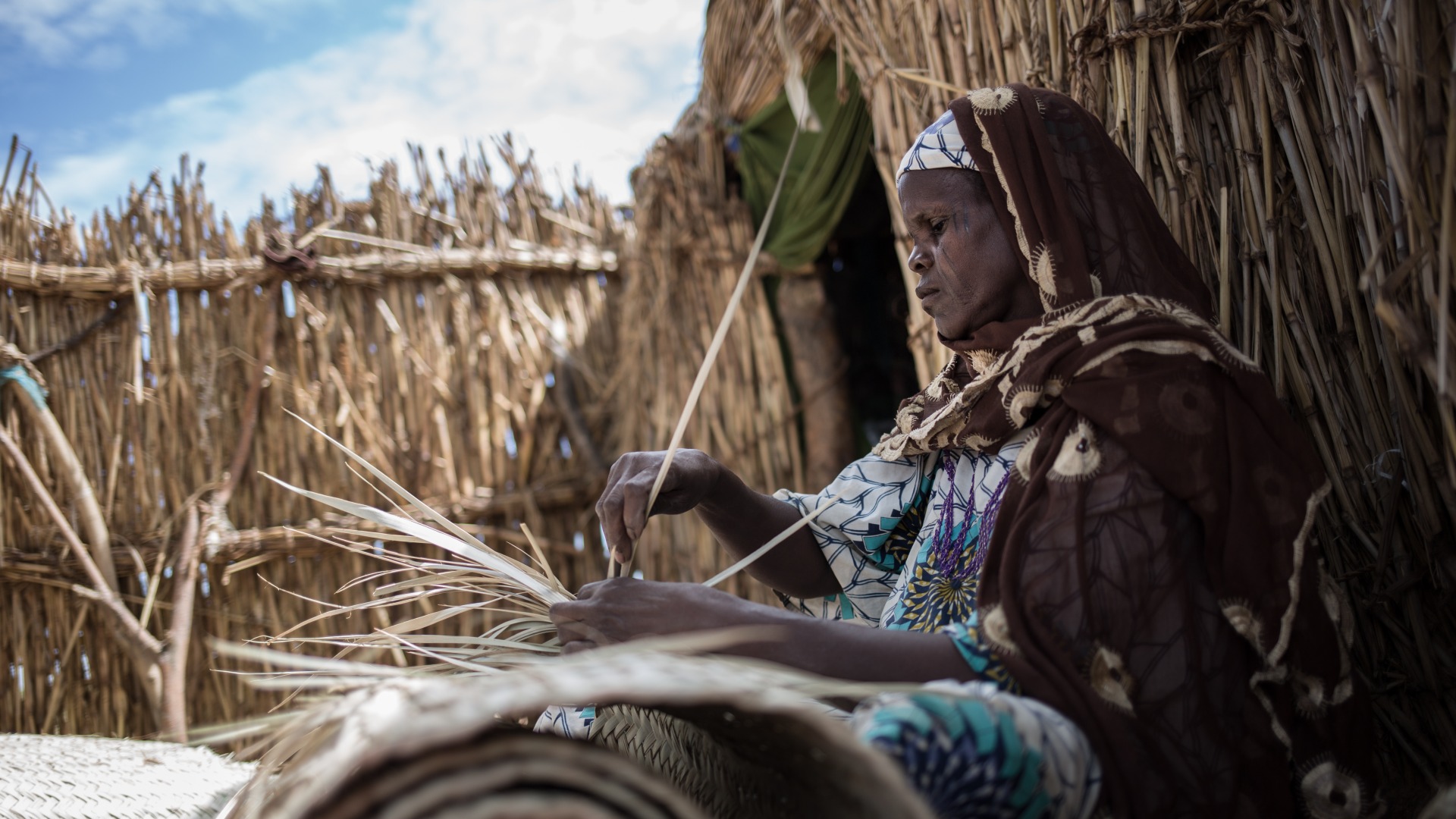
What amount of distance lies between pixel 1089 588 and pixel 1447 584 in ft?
2.11

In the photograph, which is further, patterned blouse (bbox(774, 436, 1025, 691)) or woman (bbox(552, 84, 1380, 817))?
patterned blouse (bbox(774, 436, 1025, 691))

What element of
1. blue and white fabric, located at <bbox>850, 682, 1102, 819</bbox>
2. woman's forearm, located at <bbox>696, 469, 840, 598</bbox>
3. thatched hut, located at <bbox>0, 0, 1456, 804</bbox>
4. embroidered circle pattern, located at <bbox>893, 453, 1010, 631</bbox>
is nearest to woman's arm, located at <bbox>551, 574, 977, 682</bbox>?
blue and white fabric, located at <bbox>850, 682, 1102, 819</bbox>

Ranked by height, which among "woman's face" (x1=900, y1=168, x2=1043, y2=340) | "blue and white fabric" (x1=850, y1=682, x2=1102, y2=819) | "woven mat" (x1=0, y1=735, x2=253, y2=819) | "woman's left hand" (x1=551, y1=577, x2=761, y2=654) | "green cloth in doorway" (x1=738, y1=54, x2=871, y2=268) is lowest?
"woven mat" (x1=0, y1=735, x2=253, y2=819)

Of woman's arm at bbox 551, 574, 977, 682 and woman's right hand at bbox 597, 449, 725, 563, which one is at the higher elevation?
woman's right hand at bbox 597, 449, 725, 563

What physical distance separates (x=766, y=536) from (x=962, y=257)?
2.08ft

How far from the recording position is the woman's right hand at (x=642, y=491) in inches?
59.8

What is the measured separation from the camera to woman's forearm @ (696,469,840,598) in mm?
1796

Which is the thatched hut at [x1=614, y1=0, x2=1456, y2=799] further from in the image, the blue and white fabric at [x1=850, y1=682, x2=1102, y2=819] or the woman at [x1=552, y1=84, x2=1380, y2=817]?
the blue and white fabric at [x1=850, y1=682, x2=1102, y2=819]

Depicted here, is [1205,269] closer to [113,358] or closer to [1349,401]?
[1349,401]

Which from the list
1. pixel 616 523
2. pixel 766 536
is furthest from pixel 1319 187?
pixel 616 523

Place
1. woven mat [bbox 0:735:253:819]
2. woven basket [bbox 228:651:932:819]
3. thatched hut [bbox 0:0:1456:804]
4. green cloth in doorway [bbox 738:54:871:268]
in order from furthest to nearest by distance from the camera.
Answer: thatched hut [bbox 0:0:1456:804] → green cloth in doorway [bbox 738:54:871:268] → woven mat [bbox 0:735:253:819] → woven basket [bbox 228:651:932:819]

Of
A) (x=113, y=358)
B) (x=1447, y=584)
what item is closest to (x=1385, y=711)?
(x=1447, y=584)

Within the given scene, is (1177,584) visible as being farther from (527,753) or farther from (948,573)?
(527,753)

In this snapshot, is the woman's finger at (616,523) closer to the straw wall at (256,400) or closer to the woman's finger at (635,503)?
the woman's finger at (635,503)
